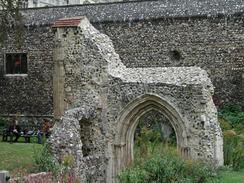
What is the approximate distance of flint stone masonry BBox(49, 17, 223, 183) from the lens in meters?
14.3

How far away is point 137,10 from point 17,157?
33.0ft

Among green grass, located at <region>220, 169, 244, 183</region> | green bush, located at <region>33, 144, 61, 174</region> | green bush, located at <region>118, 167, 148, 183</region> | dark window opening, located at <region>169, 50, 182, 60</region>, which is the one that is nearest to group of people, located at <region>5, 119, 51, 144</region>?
dark window opening, located at <region>169, 50, 182, 60</region>

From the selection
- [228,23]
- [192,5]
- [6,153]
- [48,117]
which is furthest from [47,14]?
[6,153]

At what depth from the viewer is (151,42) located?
76.2 ft

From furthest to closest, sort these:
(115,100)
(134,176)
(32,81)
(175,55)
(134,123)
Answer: (32,81), (175,55), (134,123), (115,100), (134,176)

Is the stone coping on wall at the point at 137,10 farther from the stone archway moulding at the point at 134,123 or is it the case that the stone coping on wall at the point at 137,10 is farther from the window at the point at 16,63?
the stone archway moulding at the point at 134,123

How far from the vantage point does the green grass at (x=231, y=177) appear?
509 inches

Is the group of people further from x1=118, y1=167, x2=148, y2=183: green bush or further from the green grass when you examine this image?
x1=118, y1=167, x2=148, y2=183: green bush

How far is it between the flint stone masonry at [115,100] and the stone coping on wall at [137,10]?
313 inches

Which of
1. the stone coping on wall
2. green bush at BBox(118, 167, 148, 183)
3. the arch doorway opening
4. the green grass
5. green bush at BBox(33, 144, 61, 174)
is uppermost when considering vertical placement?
the stone coping on wall

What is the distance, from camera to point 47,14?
1017 inches

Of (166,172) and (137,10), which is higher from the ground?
(137,10)

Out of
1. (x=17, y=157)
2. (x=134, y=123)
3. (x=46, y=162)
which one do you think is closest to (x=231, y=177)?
(x=134, y=123)

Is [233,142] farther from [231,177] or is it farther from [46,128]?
[46,128]
